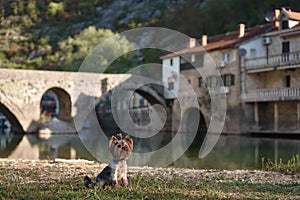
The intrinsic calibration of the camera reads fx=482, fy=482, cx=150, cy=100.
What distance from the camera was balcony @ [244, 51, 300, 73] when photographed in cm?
3306

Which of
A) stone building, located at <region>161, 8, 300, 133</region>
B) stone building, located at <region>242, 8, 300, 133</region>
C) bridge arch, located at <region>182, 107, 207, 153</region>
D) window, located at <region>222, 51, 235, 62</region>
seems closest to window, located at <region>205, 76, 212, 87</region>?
stone building, located at <region>161, 8, 300, 133</region>

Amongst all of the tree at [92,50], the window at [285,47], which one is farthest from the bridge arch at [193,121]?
the tree at [92,50]

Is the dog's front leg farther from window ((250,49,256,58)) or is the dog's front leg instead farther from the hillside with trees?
the hillside with trees

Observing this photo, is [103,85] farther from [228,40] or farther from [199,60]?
[228,40]

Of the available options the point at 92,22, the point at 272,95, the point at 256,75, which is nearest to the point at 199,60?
the point at 256,75

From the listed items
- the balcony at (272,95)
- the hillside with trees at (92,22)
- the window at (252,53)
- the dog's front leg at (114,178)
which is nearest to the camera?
the dog's front leg at (114,178)

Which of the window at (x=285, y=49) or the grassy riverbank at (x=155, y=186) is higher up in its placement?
the window at (x=285, y=49)

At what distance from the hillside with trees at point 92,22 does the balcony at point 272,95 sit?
16.5 meters

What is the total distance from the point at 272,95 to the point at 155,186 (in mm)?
27147

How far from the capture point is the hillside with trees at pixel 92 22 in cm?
5381

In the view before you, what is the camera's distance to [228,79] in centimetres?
3859

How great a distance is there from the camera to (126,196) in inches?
295

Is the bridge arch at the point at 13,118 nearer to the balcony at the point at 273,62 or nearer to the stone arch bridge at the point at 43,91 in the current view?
the stone arch bridge at the point at 43,91

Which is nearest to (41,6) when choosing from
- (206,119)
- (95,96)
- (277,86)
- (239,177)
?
(95,96)
